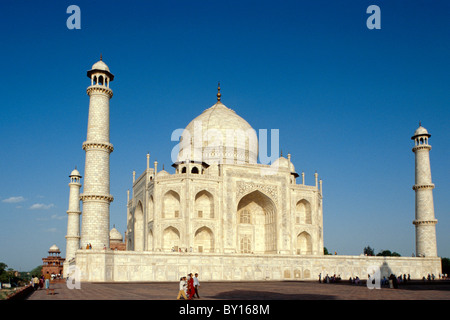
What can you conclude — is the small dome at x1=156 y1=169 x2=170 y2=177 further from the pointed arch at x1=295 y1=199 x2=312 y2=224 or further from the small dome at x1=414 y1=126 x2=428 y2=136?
the small dome at x1=414 y1=126 x2=428 y2=136

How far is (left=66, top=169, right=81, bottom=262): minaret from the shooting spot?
37.8 meters

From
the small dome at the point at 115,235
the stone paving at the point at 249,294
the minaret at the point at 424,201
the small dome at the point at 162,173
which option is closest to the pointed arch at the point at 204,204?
the small dome at the point at 162,173

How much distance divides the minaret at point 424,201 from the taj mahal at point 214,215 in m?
0.07

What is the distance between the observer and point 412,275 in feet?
117

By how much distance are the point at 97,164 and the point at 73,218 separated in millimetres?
13454

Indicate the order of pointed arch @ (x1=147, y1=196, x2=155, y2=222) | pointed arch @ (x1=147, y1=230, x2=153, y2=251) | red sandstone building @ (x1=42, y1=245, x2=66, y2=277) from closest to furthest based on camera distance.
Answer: pointed arch @ (x1=147, y1=230, x2=153, y2=251), pointed arch @ (x1=147, y1=196, x2=155, y2=222), red sandstone building @ (x1=42, y1=245, x2=66, y2=277)

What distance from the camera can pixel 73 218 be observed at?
3866 cm

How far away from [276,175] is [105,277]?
16093 mm

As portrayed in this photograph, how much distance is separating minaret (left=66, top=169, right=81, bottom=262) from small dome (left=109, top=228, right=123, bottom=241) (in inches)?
703

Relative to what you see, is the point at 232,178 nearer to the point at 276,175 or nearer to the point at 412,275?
the point at 276,175

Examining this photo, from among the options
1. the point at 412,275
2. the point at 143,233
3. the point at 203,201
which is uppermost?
the point at 203,201

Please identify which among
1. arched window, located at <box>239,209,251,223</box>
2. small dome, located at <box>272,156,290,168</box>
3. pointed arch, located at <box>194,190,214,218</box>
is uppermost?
small dome, located at <box>272,156,290,168</box>

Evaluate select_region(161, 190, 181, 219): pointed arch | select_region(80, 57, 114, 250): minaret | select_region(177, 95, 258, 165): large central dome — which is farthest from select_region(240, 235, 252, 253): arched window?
select_region(80, 57, 114, 250): minaret
